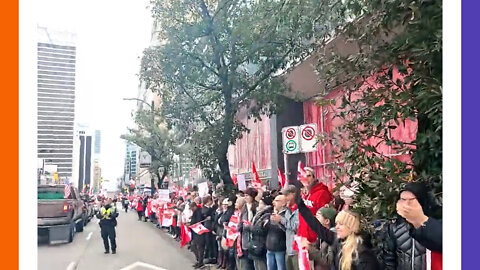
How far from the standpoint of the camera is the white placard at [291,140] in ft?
9.29

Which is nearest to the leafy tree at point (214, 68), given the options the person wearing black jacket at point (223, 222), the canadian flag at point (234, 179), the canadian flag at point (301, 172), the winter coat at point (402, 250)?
the canadian flag at point (234, 179)

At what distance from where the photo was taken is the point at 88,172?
298 centimetres

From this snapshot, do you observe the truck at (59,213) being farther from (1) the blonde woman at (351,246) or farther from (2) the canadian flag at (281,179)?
(1) the blonde woman at (351,246)

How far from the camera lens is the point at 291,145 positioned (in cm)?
286

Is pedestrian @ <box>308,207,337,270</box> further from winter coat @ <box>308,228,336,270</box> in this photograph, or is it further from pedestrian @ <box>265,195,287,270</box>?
pedestrian @ <box>265,195,287,270</box>

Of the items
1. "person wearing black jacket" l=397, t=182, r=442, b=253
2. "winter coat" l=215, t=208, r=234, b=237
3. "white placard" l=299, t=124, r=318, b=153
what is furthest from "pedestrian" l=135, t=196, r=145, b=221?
"person wearing black jacket" l=397, t=182, r=442, b=253

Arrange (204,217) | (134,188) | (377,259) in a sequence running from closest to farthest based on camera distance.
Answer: (377,259)
(134,188)
(204,217)

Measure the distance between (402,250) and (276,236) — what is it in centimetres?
95

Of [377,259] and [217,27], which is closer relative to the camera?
[377,259]

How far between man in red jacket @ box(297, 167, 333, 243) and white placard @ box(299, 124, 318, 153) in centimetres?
12

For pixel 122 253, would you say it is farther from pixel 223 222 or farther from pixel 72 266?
pixel 223 222

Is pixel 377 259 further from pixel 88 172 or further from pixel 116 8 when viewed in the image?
pixel 116 8
